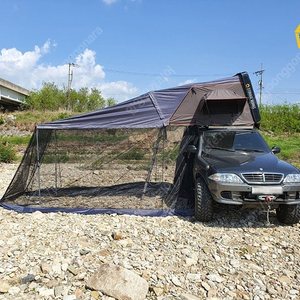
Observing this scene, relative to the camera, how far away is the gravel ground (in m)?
3.12

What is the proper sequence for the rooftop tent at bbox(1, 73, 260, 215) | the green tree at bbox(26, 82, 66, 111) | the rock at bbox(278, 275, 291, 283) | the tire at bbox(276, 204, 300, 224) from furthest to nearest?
the green tree at bbox(26, 82, 66, 111) → the rooftop tent at bbox(1, 73, 260, 215) → the tire at bbox(276, 204, 300, 224) → the rock at bbox(278, 275, 291, 283)

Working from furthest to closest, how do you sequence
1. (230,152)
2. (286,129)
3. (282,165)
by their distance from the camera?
1. (286,129)
2. (230,152)
3. (282,165)

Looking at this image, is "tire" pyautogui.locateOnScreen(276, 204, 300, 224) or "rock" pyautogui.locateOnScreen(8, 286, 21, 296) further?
"tire" pyautogui.locateOnScreen(276, 204, 300, 224)

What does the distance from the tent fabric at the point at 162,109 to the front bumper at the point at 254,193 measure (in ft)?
6.25

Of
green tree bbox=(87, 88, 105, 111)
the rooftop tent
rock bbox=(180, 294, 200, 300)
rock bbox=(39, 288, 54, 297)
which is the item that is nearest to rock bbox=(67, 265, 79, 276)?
rock bbox=(39, 288, 54, 297)

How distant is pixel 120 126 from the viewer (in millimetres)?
5609

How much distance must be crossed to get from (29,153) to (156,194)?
2.95m

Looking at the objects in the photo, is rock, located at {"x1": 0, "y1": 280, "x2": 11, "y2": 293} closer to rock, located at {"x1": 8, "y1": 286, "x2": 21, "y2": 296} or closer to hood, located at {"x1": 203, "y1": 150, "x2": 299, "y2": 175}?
rock, located at {"x1": 8, "y1": 286, "x2": 21, "y2": 296}

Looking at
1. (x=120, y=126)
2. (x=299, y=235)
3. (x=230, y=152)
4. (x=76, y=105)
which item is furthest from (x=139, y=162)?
(x=76, y=105)

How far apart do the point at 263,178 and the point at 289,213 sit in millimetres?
909

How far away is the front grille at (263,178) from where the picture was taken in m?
4.53

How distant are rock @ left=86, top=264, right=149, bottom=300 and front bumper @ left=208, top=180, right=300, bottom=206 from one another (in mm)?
2074

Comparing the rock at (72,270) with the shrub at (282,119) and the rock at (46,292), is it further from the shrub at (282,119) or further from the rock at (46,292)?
the shrub at (282,119)

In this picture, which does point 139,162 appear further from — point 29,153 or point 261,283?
point 261,283
